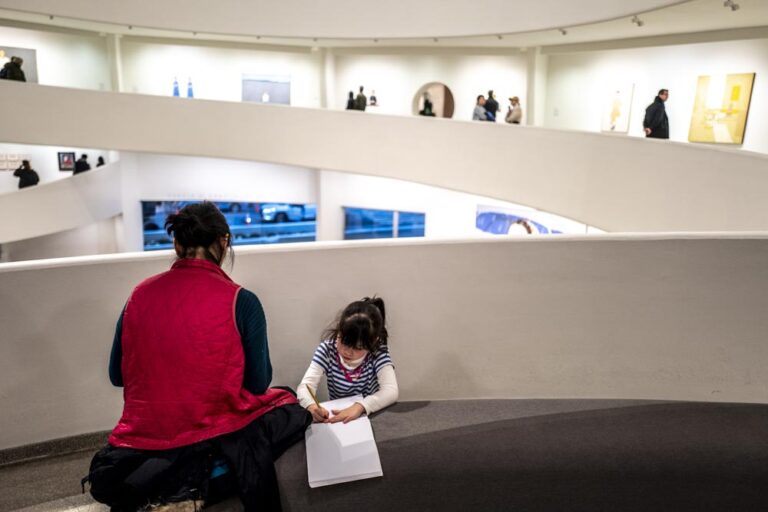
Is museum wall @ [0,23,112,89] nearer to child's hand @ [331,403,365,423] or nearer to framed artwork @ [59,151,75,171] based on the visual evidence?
framed artwork @ [59,151,75,171]

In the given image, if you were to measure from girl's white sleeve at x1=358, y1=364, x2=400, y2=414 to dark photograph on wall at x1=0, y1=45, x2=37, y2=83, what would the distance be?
18484 millimetres

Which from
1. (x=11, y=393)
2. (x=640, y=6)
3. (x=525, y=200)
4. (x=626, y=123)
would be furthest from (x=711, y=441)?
(x=626, y=123)

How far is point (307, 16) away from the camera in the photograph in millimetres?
16422

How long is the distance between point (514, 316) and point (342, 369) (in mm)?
1195

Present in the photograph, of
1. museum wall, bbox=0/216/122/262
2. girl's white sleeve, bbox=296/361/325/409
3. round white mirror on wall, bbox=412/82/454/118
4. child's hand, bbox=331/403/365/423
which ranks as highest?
round white mirror on wall, bbox=412/82/454/118

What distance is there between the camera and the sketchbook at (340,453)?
10.3 feet

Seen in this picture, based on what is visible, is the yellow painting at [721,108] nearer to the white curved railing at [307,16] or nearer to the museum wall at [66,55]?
the white curved railing at [307,16]

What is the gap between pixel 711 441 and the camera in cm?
360

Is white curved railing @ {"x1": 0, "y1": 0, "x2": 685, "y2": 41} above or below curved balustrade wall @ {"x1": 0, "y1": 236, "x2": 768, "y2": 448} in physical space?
above

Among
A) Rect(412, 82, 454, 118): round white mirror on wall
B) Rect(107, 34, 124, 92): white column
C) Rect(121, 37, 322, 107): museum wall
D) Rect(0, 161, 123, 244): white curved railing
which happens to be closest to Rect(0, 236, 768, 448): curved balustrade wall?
Rect(0, 161, 123, 244): white curved railing

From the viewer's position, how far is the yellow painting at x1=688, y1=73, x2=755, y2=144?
12.6 metres

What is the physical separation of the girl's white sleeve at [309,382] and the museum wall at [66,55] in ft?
58.3

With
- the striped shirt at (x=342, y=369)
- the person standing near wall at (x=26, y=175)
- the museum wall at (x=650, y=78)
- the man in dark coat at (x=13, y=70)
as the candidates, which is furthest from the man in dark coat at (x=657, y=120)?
the person standing near wall at (x=26, y=175)

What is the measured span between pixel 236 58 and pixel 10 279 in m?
18.9
